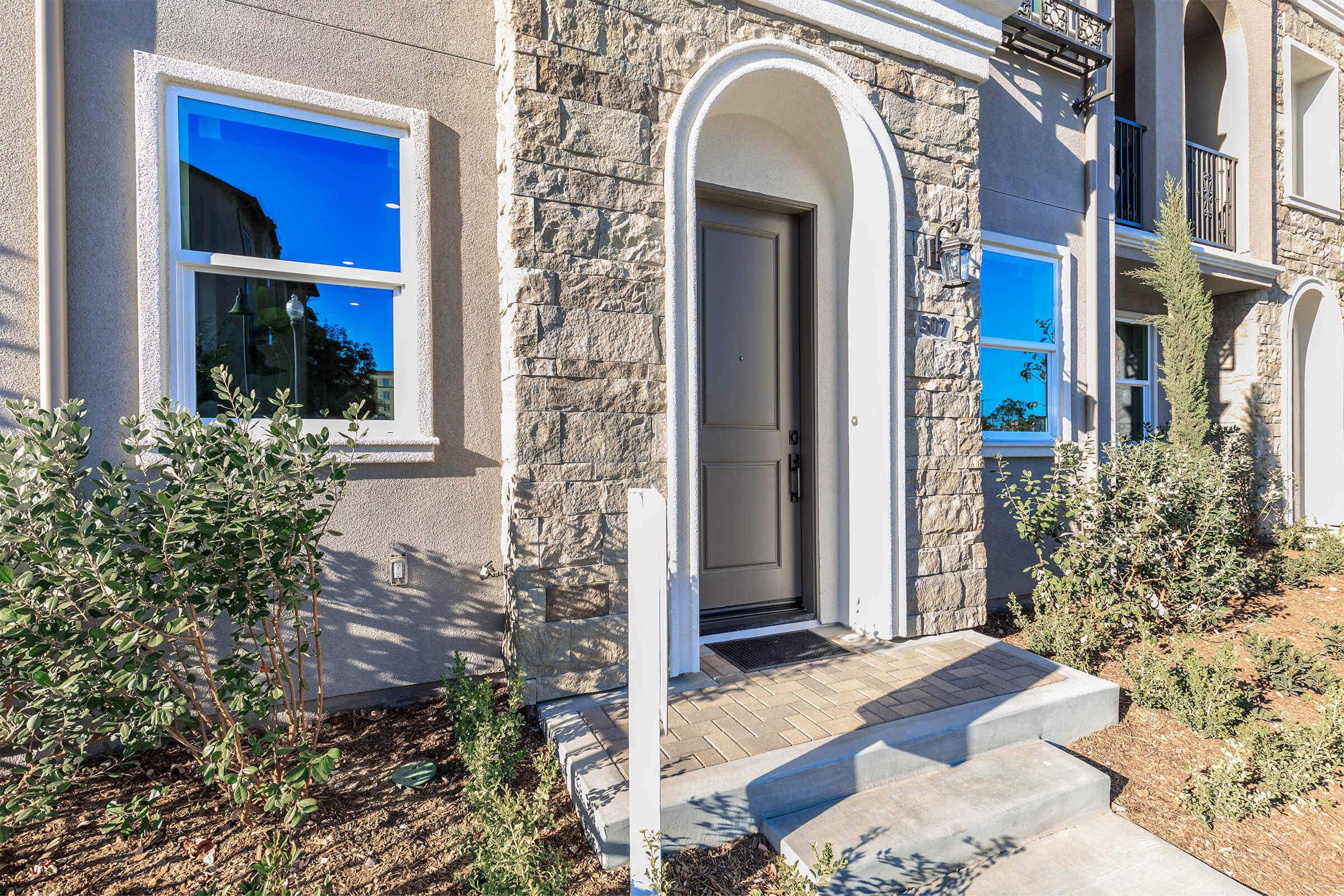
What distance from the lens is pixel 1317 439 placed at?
7.75m

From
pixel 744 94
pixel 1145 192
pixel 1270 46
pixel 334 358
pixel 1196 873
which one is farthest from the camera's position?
→ pixel 1270 46

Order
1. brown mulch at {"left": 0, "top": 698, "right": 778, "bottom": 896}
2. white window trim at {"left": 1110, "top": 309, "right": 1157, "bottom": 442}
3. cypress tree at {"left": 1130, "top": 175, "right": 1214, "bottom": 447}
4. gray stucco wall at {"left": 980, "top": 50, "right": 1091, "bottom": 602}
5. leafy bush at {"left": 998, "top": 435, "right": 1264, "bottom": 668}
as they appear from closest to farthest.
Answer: brown mulch at {"left": 0, "top": 698, "right": 778, "bottom": 896} < leafy bush at {"left": 998, "top": 435, "right": 1264, "bottom": 668} < gray stucco wall at {"left": 980, "top": 50, "right": 1091, "bottom": 602} < cypress tree at {"left": 1130, "top": 175, "right": 1214, "bottom": 447} < white window trim at {"left": 1110, "top": 309, "right": 1157, "bottom": 442}

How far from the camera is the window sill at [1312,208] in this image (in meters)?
7.21

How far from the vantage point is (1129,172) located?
635 cm

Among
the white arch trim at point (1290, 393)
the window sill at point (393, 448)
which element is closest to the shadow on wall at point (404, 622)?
the window sill at point (393, 448)

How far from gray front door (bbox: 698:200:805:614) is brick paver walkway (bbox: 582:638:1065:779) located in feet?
1.98

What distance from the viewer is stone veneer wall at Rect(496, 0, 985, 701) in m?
2.77

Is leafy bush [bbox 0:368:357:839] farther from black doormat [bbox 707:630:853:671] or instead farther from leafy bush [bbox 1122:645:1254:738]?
leafy bush [bbox 1122:645:1254:738]

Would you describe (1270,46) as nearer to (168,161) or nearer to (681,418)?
(681,418)

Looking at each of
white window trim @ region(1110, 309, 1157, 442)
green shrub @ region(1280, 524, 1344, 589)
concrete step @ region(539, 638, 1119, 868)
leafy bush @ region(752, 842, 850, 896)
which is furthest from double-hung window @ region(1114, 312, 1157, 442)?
leafy bush @ region(752, 842, 850, 896)

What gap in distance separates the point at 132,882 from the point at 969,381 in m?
4.41

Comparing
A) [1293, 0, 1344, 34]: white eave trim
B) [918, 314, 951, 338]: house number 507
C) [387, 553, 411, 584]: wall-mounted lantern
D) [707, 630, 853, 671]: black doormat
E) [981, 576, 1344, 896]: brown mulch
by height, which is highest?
[1293, 0, 1344, 34]: white eave trim

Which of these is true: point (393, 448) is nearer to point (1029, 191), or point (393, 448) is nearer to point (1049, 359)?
point (1049, 359)

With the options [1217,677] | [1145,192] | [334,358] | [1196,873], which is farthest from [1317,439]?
[334,358]
